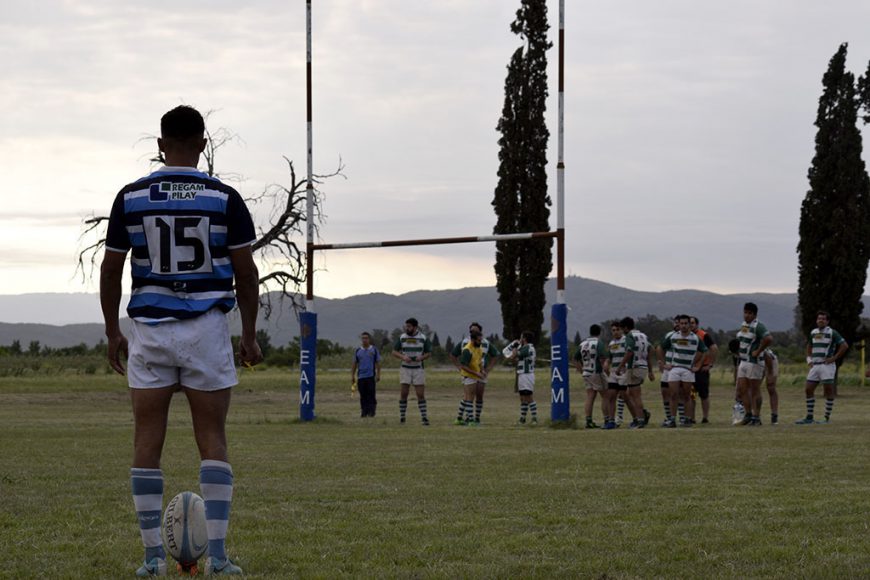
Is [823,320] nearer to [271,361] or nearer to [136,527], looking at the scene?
[136,527]

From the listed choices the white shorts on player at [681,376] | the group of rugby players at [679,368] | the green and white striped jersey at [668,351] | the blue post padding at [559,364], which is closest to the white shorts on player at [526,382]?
the group of rugby players at [679,368]

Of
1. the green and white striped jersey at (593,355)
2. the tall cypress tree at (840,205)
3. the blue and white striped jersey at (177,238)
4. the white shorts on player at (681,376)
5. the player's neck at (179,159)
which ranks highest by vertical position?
the tall cypress tree at (840,205)

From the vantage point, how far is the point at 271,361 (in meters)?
74.1

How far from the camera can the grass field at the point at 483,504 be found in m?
6.67

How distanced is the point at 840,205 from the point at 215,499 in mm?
42837

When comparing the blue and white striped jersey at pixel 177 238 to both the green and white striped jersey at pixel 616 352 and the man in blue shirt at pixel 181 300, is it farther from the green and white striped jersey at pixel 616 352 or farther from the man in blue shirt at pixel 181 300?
the green and white striped jersey at pixel 616 352

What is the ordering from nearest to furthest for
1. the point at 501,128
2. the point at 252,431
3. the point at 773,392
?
the point at 252,431 → the point at 773,392 → the point at 501,128

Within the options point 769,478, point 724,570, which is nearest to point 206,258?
point 724,570

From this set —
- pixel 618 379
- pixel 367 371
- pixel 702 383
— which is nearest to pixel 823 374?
pixel 702 383

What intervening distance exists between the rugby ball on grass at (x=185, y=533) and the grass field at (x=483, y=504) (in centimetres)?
33

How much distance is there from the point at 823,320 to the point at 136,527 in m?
17.6

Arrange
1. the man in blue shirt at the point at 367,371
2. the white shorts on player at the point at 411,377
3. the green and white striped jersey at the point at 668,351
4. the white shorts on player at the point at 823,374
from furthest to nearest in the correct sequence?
the man in blue shirt at the point at 367,371 < the white shorts on player at the point at 411,377 < the white shorts on player at the point at 823,374 < the green and white striped jersey at the point at 668,351

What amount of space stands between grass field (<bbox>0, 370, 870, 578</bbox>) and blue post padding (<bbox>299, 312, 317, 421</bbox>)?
4746 mm

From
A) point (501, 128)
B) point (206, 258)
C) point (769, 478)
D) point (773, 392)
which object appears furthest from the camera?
point (501, 128)
